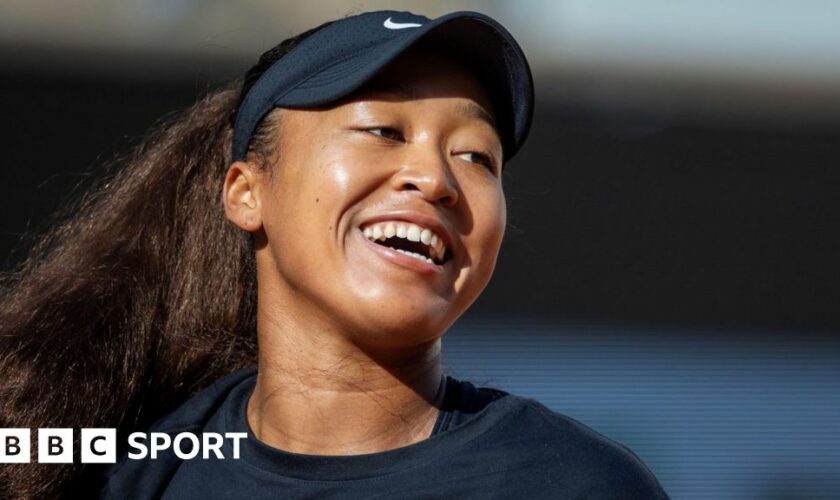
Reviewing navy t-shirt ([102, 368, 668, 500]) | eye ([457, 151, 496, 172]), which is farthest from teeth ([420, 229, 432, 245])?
navy t-shirt ([102, 368, 668, 500])

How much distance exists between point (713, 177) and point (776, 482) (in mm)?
1249

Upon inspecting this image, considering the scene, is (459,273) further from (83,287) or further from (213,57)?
(213,57)

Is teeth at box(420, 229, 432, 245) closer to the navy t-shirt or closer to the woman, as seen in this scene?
the woman

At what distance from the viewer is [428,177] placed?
157 cm

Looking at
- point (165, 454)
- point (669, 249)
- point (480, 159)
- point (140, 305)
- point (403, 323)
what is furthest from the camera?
point (669, 249)

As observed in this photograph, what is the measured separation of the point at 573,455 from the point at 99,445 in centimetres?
70

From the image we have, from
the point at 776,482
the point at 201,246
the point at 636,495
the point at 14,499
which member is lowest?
the point at 776,482

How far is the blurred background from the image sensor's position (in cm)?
495

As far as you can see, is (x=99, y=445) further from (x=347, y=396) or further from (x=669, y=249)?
(x=669, y=249)

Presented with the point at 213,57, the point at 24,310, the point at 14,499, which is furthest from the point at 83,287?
the point at 213,57

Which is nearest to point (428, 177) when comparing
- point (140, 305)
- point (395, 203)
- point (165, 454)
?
point (395, 203)

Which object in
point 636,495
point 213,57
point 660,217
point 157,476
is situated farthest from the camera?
point 660,217

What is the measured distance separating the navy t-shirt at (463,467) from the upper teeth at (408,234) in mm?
220

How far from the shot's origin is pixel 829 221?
5.25m
